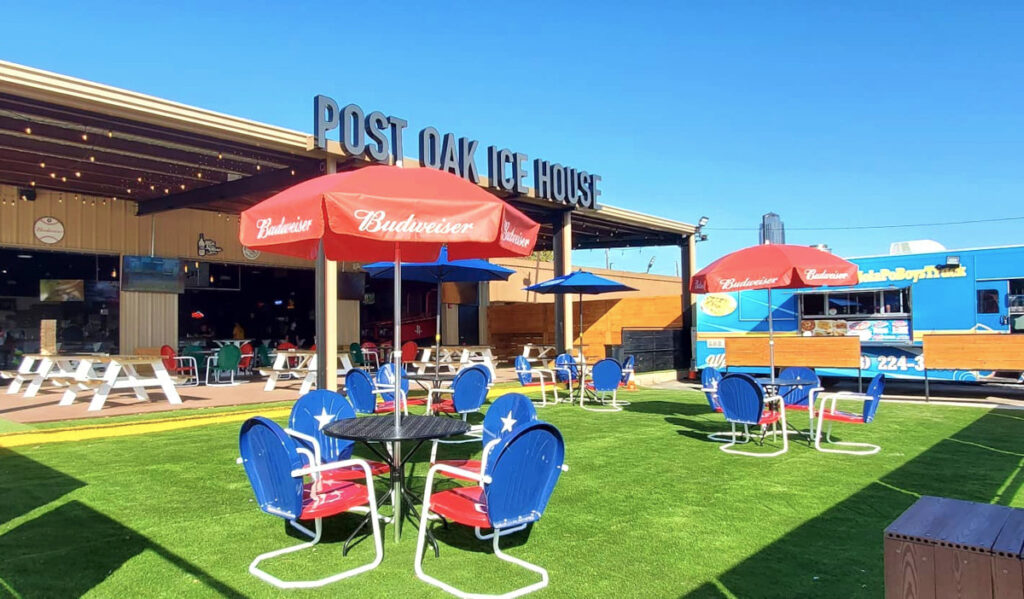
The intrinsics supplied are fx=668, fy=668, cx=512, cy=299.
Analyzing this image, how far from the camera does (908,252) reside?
38.1 ft

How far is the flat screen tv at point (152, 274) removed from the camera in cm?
1380

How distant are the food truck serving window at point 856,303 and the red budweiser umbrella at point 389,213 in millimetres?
9853

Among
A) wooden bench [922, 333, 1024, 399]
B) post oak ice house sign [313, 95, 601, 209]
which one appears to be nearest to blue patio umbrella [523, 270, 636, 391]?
post oak ice house sign [313, 95, 601, 209]

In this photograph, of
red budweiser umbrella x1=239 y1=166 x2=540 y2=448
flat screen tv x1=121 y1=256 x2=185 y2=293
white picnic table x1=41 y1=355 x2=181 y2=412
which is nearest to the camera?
red budweiser umbrella x1=239 y1=166 x2=540 y2=448

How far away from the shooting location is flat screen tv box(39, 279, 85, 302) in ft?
48.1

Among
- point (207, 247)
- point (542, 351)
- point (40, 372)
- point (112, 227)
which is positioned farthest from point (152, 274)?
point (542, 351)

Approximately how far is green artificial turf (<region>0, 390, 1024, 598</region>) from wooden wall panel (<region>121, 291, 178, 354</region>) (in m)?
8.13

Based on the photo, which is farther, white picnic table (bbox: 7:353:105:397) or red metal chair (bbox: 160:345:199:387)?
red metal chair (bbox: 160:345:199:387)

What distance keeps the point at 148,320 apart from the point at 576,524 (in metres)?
13.1

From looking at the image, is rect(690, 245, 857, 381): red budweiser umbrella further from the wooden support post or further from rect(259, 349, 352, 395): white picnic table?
the wooden support post

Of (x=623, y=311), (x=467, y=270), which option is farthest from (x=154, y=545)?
(x=623, y=311)

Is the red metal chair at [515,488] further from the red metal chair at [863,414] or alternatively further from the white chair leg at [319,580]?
the red metal chair at [863,414]

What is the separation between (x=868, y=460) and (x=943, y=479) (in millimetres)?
762

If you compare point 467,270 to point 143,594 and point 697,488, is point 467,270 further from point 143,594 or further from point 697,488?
point 143,594
